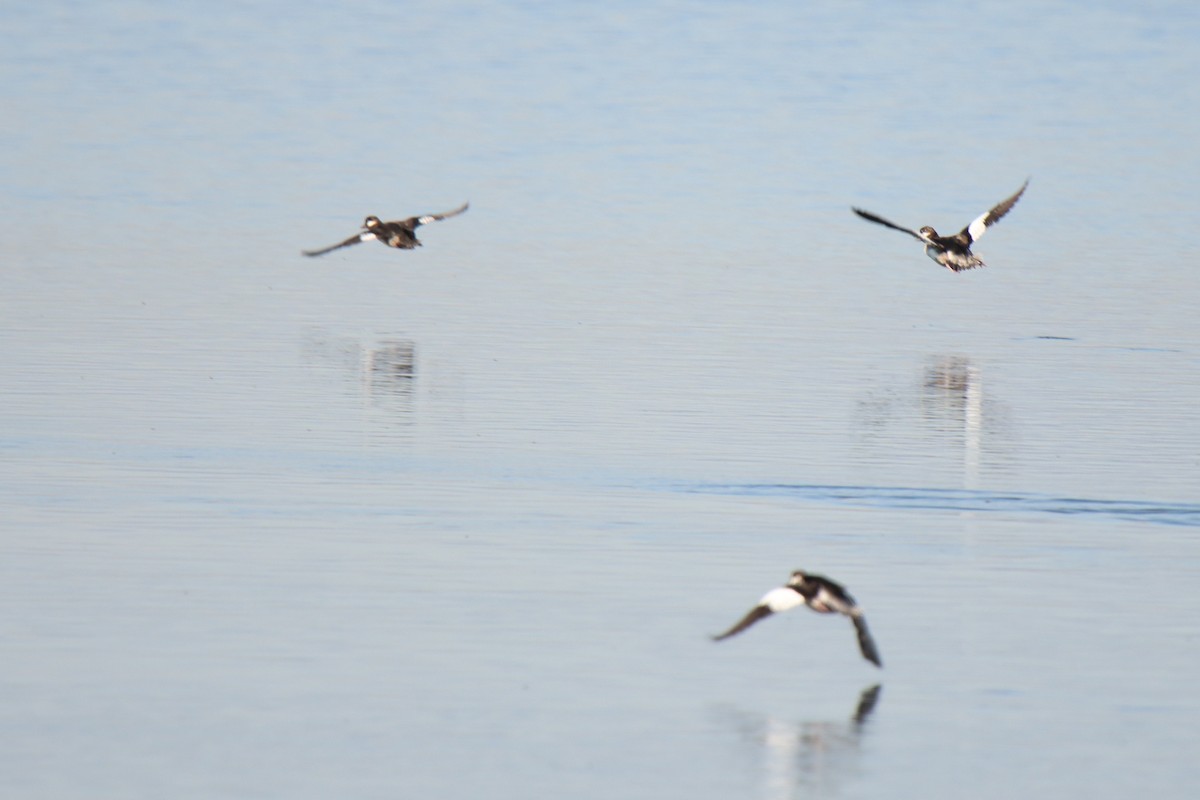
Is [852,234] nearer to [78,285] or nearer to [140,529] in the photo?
[78,285]

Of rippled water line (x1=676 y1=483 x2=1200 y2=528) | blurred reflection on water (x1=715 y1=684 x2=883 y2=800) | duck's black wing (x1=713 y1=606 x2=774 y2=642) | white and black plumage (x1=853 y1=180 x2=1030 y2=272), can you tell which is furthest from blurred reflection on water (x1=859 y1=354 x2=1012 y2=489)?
blurred reflection on water (x1=715 y1=684 x2=883 y2=800)

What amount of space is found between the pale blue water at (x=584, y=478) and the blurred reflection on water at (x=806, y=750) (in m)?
0.04

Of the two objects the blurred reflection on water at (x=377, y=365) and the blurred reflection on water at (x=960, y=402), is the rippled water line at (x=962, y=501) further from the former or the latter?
the blurred reflection on water at (x=377, y=365)

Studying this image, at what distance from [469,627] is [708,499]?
425 centimetres

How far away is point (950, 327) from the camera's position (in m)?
29.0

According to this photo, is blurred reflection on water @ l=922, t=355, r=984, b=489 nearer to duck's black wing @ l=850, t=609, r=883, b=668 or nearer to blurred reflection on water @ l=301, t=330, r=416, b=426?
blurred reflection on water @ l=301, t=330, r=416, b=426

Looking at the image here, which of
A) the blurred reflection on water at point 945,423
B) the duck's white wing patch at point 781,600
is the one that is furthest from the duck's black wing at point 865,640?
the blurred reflection on water at point 945,423

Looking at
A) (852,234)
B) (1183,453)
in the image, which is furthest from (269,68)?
(1183,453)

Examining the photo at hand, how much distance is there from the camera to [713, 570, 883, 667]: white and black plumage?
1257 centimetres

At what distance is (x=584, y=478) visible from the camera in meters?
18.0

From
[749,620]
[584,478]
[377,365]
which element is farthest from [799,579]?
[377,365]

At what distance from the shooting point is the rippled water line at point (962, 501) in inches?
671

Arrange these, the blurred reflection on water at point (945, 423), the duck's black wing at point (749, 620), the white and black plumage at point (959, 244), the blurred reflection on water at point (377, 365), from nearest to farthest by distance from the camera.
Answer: the duck's black wing at point (749, 620)
the blurred reflection on water at point (945, 423)
the blurred reflection on water at point (377, 365)
the white and black plumage at point (959, 244)

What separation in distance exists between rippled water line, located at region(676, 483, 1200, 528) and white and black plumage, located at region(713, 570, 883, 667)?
4471 millimetres
